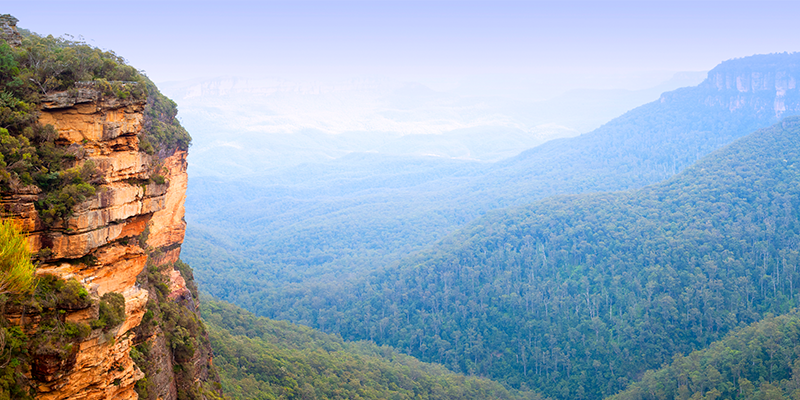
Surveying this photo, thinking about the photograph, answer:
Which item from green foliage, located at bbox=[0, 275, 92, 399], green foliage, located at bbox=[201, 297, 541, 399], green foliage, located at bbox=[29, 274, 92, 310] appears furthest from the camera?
green foliage, located at bbox=[201, 297, 541, 399]

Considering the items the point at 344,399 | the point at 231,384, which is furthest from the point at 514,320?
the point at 231,384

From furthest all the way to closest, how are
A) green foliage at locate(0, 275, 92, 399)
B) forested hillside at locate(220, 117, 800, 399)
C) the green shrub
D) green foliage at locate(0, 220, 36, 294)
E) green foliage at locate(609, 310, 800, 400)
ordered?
forested hillside at locate(220, 117, 800, 399)
green foliage at locate(609, 310, 800, 400)
the green shrub
green foliage at locate(0, 275, 92, 399)
green foliage at locate(0, 220, 36, 294)

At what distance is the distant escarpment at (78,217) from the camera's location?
14641 millimetres

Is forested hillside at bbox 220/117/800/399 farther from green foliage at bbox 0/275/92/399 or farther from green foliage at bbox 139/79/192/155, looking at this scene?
green foliage at bbox 0/275/92/399

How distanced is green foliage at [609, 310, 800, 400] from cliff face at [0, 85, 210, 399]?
65106mm

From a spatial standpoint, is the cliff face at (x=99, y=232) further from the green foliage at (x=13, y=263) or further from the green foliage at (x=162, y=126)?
the green foliage at (x=162, y=126)

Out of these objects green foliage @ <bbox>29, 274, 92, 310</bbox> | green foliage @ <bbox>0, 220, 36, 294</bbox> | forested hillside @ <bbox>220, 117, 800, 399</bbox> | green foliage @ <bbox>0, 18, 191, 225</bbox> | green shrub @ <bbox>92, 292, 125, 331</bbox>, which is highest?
green foliage @ <bbox>0, 18, 191, 225</bbox>

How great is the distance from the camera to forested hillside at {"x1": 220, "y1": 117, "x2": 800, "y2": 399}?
89.3 m

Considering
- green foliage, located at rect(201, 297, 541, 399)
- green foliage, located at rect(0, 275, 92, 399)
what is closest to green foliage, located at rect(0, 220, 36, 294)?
green foliage, located at rect(0, 275, 92, 399)

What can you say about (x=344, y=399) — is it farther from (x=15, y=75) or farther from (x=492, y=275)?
(x=492, y=275)

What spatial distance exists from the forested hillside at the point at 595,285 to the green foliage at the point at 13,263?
87.4 m

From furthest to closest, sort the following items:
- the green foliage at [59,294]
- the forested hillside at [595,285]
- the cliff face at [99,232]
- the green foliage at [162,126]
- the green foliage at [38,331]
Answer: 1. the forested hillside at [595,285]
2. the green foliage at [162,126]
3. the cliff face at [99,232]
4. the green foliage at [59,294]
5. the green foliage at [38,331]

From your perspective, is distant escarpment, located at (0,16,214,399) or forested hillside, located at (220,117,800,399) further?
forested hillside, located at (220,117,800,399)

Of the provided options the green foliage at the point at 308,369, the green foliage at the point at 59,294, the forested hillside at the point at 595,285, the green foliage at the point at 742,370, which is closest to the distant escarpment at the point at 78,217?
the green foliage at the point at 59,294
